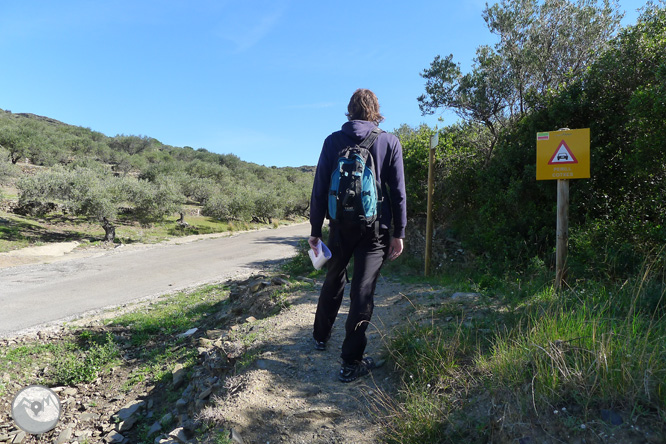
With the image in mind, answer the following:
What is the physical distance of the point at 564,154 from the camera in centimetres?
457

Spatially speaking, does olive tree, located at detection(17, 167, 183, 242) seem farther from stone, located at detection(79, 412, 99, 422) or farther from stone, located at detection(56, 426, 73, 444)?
stone, located at detection(56, 426, 73, 444)

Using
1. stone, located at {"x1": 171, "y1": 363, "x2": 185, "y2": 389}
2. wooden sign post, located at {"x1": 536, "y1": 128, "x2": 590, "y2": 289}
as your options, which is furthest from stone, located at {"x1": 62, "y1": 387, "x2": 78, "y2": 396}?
wooden sign post, located at {"x1": 536, "y1": 128, "x2": 590, "y2": 289}

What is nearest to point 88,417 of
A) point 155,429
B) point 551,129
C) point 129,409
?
point 129,409

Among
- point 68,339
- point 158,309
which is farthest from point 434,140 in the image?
point 68,339

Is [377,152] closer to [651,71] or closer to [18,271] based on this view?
[651,71]

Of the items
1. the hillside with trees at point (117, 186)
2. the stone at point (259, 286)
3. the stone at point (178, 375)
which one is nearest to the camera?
the stone at point (178, 375)

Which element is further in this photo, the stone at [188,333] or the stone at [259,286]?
the stone at [259,286]

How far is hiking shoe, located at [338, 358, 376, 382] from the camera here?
309 centimetres

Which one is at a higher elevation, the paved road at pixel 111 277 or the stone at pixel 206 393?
the stone at pixel 206 393

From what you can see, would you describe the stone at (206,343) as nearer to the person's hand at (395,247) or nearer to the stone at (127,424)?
the stone at (127,424)

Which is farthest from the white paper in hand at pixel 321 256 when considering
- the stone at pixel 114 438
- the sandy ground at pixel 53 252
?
the sandy ground at pixel 53 252

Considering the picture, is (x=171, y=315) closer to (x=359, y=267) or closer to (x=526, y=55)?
(x=359, y=267)

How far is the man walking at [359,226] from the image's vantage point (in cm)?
300

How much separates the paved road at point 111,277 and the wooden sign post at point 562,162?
27.9ft
